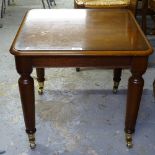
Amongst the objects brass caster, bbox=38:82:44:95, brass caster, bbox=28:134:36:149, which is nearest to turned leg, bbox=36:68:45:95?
brass caster, bbox=38:82:44:95

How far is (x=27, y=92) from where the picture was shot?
1.25 m

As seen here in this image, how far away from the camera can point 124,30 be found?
4.55 feet

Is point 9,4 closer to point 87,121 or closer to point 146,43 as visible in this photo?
point 87,121

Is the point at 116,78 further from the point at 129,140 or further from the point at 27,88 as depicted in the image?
the point at 27,88

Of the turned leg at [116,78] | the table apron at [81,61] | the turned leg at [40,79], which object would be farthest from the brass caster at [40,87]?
the table apron at [81,61]

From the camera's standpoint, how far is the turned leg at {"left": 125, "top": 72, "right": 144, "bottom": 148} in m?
1.24

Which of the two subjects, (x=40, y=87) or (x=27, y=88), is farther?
(x=40, y=87)

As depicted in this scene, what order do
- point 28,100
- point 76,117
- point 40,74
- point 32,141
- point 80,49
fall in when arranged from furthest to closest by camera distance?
point 40,74 < point 76,117 < point 32,141 < point 28,100 < point 80,49

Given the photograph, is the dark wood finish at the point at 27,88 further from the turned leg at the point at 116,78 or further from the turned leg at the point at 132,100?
the turned leg at the point at 116,78

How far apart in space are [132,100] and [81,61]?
30 centimetres

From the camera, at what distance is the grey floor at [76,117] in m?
1.43

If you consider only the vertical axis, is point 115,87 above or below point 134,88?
below

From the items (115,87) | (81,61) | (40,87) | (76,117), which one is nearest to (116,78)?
(115,87)

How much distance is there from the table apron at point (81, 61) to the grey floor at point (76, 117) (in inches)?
17.9
